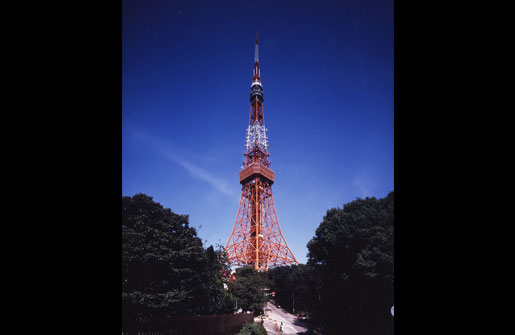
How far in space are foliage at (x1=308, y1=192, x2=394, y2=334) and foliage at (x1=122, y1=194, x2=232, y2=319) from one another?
838cm

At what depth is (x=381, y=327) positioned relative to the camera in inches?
568

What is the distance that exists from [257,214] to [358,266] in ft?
75.0

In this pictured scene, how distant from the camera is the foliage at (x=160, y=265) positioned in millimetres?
10328

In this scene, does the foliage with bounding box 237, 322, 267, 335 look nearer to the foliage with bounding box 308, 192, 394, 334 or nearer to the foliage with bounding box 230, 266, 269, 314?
the foliage with bounding box 230, 266, 269, 314

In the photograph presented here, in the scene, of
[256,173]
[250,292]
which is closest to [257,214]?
[256,173]

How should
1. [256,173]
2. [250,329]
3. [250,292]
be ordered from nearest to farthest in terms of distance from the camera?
[250,329] < [250,292] < [256,173]

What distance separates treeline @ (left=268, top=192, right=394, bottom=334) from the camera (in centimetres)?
1420

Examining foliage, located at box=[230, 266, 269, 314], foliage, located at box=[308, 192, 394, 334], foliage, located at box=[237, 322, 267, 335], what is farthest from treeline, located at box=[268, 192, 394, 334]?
foliage, located at box=[237, 322, 267, 335]

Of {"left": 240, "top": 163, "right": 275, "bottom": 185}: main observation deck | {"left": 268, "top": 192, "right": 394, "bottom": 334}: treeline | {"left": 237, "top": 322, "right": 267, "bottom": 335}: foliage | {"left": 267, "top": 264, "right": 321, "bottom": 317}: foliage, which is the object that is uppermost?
{"left": 240, "top": 163, "right": 275, "bottom": 185}: main observation deck

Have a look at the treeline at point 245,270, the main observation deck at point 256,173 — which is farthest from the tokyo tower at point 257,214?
the treeline at point 245,270

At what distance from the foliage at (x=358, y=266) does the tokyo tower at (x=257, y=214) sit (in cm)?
1732

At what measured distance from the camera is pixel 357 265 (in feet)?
46.4

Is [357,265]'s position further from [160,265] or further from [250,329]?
[160,265]

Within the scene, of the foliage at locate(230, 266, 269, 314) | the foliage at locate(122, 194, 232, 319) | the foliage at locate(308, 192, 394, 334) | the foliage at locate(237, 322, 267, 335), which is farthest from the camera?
the foliage at locate(230, 266, 269, 314)
